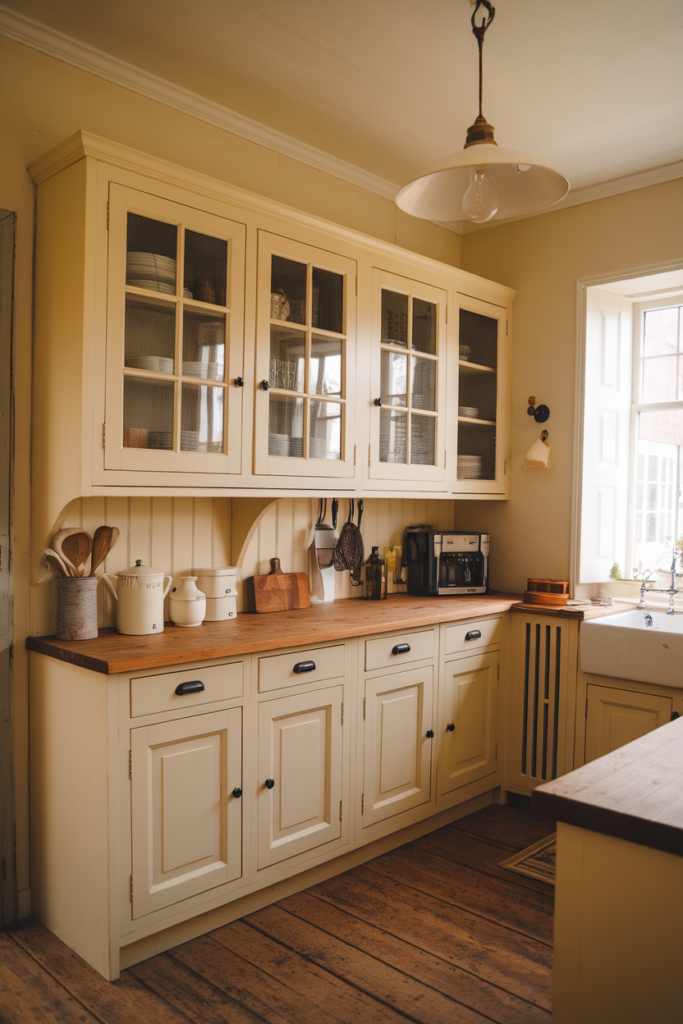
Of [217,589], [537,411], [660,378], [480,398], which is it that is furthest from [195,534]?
[660,378]

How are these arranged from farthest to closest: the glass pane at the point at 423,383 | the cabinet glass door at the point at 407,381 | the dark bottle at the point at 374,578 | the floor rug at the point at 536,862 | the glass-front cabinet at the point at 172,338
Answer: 1. the dark bottle at the point at 374,578
2. the glass pane at the point at 423,383
3. the cabinet glass door at the point at 407,381
4. the floor rug at the point at 536,862
5. the glass-front cabinet at the point at 172,338

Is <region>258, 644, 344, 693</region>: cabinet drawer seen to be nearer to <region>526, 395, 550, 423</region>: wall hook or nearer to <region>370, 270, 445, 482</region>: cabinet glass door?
<region>370, 270, 445, 482</region>: cabinet glass door

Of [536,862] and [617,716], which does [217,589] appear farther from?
[617,716]

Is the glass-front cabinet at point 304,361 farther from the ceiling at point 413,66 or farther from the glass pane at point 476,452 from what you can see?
the glass pane at point 476,452

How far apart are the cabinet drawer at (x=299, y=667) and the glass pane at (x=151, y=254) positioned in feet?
3.99

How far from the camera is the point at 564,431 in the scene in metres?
3.59

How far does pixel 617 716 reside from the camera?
10.1ft

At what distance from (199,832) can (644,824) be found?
1444mm

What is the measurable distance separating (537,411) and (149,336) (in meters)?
2.05

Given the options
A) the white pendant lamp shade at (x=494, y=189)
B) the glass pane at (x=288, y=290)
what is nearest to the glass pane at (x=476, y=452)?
the glass pane at (x=288, y=290)

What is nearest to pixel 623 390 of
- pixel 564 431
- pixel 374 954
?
pixel 564 431

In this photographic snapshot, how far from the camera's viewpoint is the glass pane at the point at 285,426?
8.66 ft

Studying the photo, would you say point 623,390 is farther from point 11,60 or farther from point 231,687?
point 11,60

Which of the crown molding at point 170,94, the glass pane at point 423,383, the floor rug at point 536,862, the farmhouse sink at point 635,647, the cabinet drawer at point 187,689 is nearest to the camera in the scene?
the cabinet drawer at point 187,689
